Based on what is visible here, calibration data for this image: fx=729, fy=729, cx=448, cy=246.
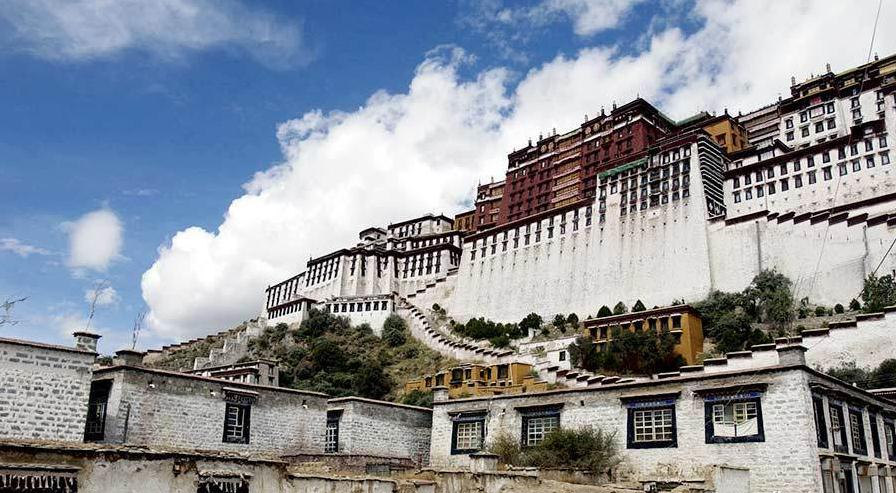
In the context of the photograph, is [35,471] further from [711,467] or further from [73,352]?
[711,467]

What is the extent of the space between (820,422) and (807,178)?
38.6 m

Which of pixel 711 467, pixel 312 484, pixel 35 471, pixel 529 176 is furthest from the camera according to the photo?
pixel 529 176

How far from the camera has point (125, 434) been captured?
63.7 ft

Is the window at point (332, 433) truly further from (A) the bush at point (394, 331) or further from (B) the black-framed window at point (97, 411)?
(A) the bush at point (394, 331)

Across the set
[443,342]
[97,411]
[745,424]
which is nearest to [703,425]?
[745,424]

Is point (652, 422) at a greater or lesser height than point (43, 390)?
lesser

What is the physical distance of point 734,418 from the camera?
18938 millimetres

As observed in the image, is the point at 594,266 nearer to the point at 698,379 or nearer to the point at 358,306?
the point at 358,306

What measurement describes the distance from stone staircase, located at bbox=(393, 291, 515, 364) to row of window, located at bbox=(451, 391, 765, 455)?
2519 centimetres

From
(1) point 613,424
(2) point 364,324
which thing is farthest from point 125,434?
(2) point 364,324

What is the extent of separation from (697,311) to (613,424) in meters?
27.2

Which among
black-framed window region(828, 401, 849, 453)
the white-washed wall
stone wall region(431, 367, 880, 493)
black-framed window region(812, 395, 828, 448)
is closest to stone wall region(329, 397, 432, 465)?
the white-washed wall

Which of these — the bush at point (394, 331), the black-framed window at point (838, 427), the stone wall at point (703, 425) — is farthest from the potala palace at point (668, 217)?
the stone wall at point (703, 425)

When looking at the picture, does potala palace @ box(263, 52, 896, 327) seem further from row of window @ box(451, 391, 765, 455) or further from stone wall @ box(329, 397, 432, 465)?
stone wall @ box(329, 397, 432, 465)
